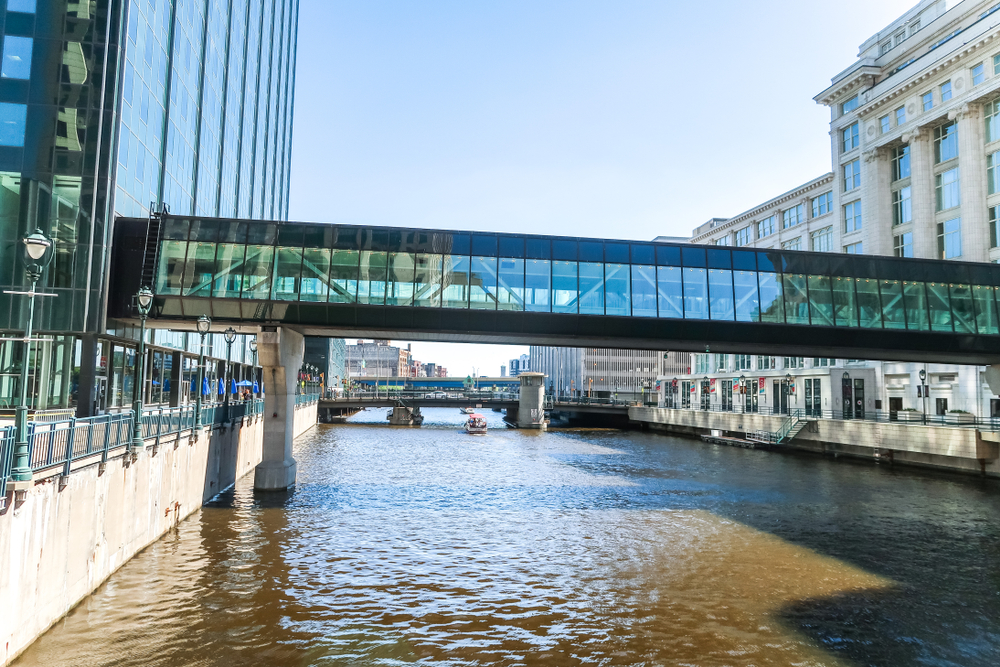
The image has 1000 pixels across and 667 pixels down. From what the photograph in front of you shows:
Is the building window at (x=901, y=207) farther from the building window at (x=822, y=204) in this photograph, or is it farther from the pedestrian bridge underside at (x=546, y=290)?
the pedestrian bridge underside at (x=546, y=290)

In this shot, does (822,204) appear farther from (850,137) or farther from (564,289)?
(564,289)

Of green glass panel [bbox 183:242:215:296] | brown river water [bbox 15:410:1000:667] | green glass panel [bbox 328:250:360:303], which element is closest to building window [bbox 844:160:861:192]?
brown river water [bbox 15:410:1000:667]

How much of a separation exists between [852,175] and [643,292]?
46.4m

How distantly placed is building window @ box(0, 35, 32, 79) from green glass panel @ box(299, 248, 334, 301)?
13.4m

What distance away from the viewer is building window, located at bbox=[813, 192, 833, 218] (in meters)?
75.2

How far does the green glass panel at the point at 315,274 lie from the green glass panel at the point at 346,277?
199 millimetres

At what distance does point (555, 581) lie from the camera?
749 inches

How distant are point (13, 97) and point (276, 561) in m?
23.0

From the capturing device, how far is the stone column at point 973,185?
5347 cm

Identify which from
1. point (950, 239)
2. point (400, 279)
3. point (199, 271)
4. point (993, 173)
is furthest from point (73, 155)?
point (950, 239)

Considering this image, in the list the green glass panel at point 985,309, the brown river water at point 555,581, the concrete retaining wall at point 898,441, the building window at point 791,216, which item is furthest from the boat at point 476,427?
the green glass panel at point 985,309

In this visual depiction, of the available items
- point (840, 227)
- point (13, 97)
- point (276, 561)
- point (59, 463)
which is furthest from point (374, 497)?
point (840, 227)

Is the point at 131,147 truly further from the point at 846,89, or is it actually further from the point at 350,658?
the point at 846,89

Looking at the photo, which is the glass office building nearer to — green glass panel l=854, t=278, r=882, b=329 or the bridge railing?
green glass panel l=854, t=278, r=882, b=329
